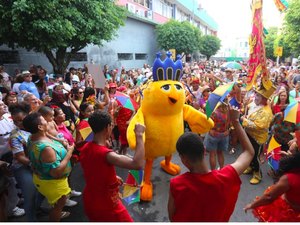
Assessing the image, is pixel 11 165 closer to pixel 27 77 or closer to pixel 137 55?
pixel 27 77

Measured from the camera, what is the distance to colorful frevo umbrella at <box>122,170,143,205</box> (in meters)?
3.89

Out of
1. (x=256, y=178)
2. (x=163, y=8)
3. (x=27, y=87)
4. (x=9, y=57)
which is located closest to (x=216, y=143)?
(x=256, y=178)

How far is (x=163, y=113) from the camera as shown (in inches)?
156

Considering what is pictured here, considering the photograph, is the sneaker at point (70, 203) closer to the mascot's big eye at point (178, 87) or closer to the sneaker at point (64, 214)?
the sneaker at point (64, 214)

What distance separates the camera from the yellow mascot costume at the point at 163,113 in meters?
3.83

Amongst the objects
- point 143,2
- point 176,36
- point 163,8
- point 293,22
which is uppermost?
point 163,8

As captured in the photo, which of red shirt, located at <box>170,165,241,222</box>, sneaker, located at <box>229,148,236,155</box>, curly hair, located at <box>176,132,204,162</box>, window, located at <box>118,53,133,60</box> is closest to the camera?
red shirt, located at <box>170,165,241,222</box>

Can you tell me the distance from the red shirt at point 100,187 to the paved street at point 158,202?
1408 mm

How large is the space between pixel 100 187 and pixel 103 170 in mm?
182

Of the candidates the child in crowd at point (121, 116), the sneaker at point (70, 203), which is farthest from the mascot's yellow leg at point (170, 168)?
the sneaker at point (70, 203)

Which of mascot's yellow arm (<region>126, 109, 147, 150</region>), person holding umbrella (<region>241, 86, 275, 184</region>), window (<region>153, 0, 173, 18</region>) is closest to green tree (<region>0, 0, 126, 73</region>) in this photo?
mascot's yellow arm (<region>126, 109, 147, 150</region>)

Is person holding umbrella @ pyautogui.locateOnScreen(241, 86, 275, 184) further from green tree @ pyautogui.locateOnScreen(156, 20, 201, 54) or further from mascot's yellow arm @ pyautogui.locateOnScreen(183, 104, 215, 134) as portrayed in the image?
green tree @ pyautogui.locateOnScreen(156, 20, 201, 54)

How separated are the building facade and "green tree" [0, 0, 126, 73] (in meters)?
2.33

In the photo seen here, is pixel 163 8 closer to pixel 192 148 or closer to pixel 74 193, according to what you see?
pixel 74 193
